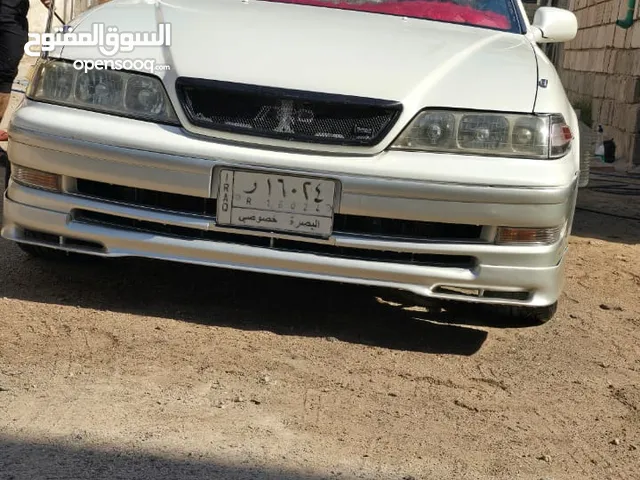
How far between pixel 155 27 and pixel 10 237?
0.98 m

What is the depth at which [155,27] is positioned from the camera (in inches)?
158

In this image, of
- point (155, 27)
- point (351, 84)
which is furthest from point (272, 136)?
point (155, 27)

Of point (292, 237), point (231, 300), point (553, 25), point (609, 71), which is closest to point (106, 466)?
→ point (292, 237)

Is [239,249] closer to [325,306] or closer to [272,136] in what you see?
[272,136]

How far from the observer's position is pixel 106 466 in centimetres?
265

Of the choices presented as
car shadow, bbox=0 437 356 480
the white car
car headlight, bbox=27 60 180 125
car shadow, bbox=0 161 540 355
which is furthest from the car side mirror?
car shadow, bbox=0 437 356 480

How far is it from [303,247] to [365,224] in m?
0.24

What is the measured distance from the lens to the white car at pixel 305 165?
359 cm

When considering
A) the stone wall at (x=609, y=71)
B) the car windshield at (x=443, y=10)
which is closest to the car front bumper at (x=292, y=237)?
the car windshield at (x=443, y=10)

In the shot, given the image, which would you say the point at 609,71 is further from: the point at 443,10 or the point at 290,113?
the point at 290,113

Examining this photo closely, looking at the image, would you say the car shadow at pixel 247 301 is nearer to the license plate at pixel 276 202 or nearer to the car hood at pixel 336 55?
the license plate at pixel 276 202

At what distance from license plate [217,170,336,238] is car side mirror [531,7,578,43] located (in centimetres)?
185

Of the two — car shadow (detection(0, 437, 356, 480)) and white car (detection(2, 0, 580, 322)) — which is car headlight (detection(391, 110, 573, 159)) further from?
car shadow (detection(0, 437, 356, 480))

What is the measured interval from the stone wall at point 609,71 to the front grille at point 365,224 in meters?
8.12
